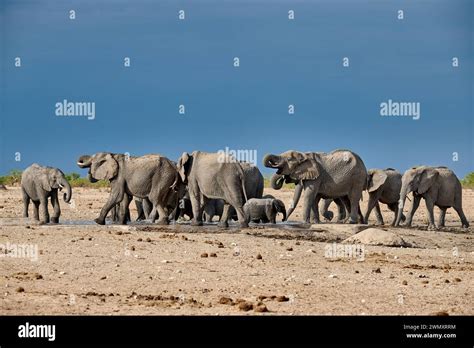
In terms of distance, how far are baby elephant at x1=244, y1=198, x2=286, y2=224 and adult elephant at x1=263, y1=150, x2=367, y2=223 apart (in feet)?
3.28

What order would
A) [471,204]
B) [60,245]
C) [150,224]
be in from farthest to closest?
1. [471,204]
2. [150,224]
3. [60,245]

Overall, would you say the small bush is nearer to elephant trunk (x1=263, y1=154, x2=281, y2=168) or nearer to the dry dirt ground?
elephant trunk (x1=263, y1=154, x2=281, y2=168)

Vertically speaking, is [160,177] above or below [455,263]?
above

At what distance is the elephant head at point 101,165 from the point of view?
2550 centimetres

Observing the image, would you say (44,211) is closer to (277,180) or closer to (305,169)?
(277,180)

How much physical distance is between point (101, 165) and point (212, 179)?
122 inches

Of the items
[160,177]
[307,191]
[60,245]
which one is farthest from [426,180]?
[60,245]

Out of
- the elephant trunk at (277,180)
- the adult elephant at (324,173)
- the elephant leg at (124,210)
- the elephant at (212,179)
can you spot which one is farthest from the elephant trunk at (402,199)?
the elephant leg at (124,210)

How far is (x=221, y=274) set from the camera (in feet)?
50.9

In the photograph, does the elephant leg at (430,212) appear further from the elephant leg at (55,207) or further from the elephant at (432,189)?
the elephant leg at (55,207)

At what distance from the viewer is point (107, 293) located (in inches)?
536

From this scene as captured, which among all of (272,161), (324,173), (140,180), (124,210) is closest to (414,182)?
(324,173)
